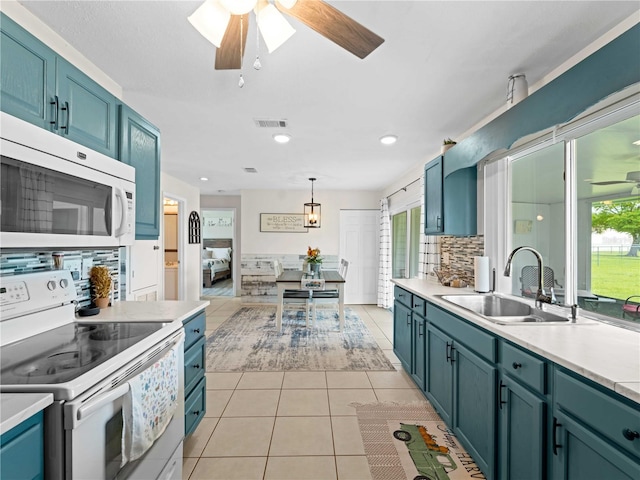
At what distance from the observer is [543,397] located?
1328 millimetres

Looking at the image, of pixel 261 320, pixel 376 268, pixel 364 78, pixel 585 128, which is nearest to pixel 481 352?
pixel 585 128

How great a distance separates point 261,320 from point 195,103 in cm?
370

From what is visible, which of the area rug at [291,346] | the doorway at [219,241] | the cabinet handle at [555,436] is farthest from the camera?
the doorway at [219,241]

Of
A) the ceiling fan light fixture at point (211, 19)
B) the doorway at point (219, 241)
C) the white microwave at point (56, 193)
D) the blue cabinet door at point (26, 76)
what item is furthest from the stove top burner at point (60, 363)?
the doorway at point (219, 241)

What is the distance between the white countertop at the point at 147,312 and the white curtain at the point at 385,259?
4511mm

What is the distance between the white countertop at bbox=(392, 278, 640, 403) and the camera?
1044mm

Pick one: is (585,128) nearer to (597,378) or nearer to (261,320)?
(597,378)

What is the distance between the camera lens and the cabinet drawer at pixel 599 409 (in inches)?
38.1

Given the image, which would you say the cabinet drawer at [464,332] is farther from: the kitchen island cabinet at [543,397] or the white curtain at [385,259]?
the white curtain at [385,259]

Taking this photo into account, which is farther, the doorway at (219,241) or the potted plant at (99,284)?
the doorway at (219,241)

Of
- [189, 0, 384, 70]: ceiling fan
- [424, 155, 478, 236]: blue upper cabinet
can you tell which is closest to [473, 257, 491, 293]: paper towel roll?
[424, 155, 478, 236]: blue upper cabinet

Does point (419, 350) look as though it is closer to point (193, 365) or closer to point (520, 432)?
point (520, 432)

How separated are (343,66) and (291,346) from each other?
3.22 m

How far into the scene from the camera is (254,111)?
9.07 feet
